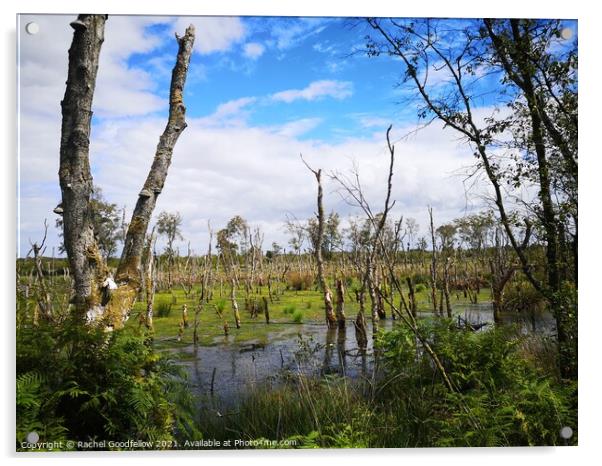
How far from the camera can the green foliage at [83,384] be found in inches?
123

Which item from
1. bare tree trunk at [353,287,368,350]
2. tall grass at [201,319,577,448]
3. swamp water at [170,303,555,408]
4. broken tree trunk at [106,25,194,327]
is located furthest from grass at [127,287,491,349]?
tall grass at [201,319,577,448]

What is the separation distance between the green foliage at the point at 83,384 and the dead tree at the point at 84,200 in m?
0.25

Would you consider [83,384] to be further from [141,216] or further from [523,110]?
[523,110]

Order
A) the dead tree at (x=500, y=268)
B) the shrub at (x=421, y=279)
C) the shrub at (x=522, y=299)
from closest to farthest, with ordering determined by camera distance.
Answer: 1. the dead tree at (x=500, y=268)
2. the shrub at (x=522, y=299)
3. the shrub at (x=421, y=279)

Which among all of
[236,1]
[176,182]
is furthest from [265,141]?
[236,1]

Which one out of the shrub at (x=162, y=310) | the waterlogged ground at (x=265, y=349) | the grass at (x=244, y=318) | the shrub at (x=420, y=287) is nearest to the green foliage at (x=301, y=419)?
the waterlogged ground at (x=265, y=349)

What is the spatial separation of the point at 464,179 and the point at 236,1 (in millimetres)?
2531

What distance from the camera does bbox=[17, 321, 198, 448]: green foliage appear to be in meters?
3.12

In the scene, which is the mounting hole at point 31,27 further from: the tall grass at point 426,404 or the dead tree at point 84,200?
the tall grass at point 426,404

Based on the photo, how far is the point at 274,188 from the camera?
462cm

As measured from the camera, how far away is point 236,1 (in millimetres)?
3695

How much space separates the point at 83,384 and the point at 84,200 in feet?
4.26

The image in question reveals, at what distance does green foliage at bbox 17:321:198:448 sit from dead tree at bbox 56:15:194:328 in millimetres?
246

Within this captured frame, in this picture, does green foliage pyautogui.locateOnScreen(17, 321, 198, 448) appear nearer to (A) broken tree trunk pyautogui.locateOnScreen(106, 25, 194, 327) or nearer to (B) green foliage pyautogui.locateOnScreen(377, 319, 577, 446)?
(A) broken tree trunk pyautogui.locateOnScreen(106, 25, 194, 327)
